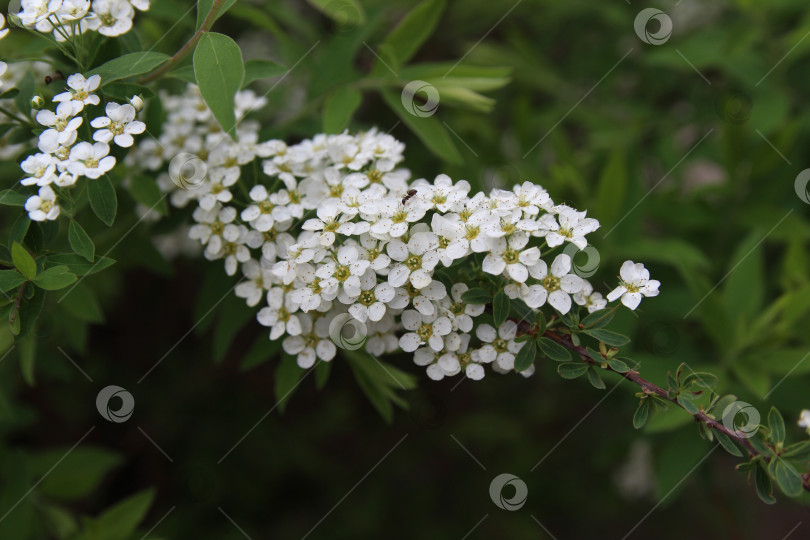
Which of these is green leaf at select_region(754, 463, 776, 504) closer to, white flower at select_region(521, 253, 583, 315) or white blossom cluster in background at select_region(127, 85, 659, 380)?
white blossom cluster in background at select_region(127, 85, 659, 380)

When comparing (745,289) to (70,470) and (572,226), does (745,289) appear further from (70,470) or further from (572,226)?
(70,470)

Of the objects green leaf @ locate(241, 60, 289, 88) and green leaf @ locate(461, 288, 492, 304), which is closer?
green leaf @ locate(461, 288, 492, 304)

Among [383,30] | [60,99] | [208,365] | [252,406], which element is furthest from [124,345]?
[60,99]

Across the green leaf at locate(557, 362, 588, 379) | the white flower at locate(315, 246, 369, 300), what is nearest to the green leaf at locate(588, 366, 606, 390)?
the green leaf at locate(557, 362, 588, 379)

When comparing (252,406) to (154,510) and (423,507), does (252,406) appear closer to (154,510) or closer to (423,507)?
(154,510)

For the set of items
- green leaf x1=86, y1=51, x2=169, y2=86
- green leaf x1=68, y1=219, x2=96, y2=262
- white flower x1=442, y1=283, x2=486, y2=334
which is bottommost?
green leaf x1=68, y1=219, x2=96, y2=262
